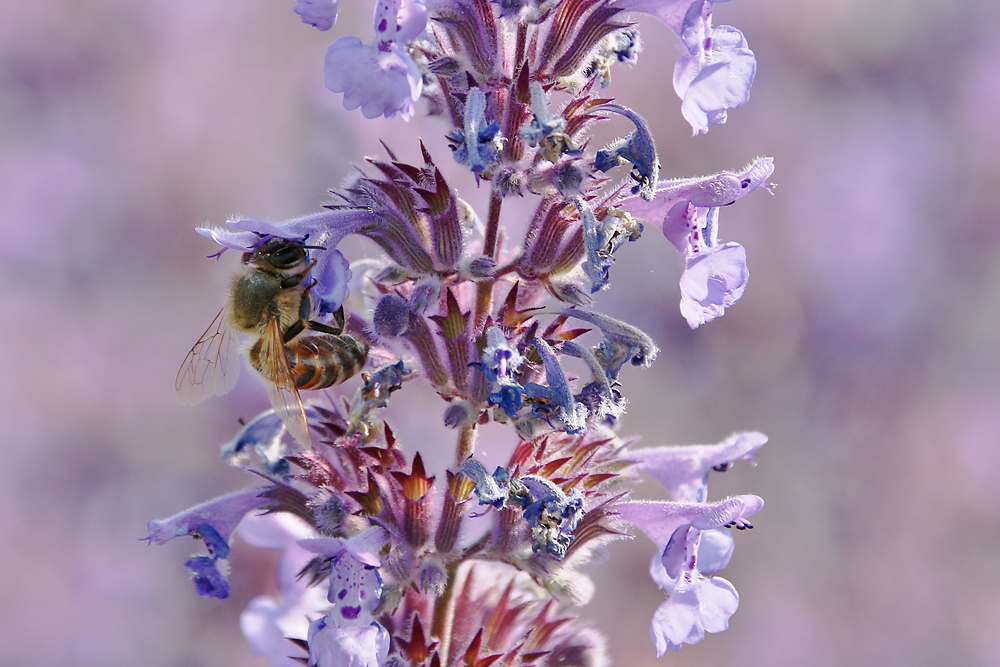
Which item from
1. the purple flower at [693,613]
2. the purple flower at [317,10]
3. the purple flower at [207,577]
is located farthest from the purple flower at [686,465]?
the purple flower at [317,10]

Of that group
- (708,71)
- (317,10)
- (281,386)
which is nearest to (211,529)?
(281,386)

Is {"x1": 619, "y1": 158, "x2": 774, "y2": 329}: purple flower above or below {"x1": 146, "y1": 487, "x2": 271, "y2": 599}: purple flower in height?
above

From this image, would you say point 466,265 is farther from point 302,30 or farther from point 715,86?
point 302,30

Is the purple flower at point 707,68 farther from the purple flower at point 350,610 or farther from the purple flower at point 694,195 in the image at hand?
the purple flower at point 350,610

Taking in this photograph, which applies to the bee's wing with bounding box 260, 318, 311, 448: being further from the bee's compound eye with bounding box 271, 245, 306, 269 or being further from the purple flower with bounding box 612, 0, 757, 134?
the purple flower with bounding box 612, 0, 757, 134

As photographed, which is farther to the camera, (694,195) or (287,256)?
(287,256)

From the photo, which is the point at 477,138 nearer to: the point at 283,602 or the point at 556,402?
the point at 556,402

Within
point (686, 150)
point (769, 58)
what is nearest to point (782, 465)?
point (686, 150)

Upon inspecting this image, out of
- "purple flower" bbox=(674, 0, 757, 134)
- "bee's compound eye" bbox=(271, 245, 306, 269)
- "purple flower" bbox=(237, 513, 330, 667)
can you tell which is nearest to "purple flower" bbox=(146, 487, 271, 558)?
"purple flower" bbox=(237, 513, 330, 667)
